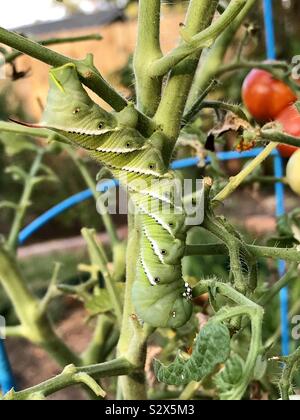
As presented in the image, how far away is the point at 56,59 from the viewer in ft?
1.46

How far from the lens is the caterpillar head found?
17.7 inches

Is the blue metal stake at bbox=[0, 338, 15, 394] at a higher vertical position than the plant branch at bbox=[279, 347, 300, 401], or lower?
lower

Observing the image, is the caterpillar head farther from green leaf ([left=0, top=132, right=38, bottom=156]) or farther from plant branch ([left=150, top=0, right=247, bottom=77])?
green leaf ([left=0, top=132, right=38, bottom=156])

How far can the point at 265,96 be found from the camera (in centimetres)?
93

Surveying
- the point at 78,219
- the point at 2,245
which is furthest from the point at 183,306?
the point at 78,219

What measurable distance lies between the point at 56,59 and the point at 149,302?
211mm

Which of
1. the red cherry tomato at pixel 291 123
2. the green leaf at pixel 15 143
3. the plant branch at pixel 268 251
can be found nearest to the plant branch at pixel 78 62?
the plant branch at pixel 268 251

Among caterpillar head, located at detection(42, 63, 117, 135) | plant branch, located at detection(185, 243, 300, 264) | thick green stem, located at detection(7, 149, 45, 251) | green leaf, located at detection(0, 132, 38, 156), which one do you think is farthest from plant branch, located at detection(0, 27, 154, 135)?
green leaf, located at detection(0, 132, 38, 156)

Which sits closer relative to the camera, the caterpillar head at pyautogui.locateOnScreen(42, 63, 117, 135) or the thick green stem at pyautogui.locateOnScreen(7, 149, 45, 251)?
the caterpillar head at pyautogui.locateOnScreen(42, 63, 117, 135)

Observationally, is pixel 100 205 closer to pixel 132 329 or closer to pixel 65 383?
pixel 132 329

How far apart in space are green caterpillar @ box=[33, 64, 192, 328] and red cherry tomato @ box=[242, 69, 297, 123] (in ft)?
1.47

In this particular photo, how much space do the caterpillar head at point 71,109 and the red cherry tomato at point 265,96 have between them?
1.60 ft

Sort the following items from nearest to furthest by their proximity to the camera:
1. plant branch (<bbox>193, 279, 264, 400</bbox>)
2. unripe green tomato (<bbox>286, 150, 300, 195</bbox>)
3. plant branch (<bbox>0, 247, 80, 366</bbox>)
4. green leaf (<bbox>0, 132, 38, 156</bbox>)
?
1. plant branch (<bbox>193, 279, 264, 400</bbox>)
2. unripe green tomato (<bbox>286, 150, 300, 195</bbox>)
3. plant branch (<bbox>0, 247, 80, 366</bbox>)
4. green leaf (<bbox>0, 132, 38, 156</bbox>)

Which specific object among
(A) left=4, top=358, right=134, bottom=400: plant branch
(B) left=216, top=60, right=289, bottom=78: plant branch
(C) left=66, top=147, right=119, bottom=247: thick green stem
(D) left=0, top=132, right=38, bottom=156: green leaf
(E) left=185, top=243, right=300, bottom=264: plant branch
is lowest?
(A) left=4, top=358, right=134, bottom=400: plant branch
